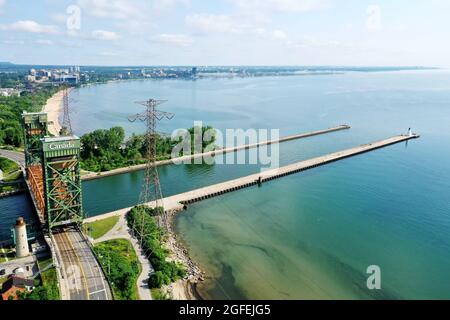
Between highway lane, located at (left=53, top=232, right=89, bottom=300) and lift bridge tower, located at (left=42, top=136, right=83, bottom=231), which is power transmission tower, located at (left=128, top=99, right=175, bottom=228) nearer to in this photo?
lift bridge tower, located at (left=42, top=136, right=83, bottom=231)

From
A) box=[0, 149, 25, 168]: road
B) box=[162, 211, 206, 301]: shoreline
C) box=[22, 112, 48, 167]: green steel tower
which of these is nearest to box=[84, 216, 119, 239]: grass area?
box=[162, 211, 206, 301]: shoreline

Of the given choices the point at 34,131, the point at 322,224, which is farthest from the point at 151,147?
the point at 322,224

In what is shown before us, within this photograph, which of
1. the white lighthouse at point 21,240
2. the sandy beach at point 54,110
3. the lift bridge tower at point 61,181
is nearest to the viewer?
the white lighthouse at point 21,240

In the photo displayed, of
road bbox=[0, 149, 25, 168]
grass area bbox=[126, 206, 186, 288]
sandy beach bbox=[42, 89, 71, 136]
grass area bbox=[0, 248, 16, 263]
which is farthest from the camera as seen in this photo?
sandy beach bbox=[42, 89, 71, 136]

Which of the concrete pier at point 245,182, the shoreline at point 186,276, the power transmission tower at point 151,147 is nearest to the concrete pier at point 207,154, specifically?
the power transmission tower at point 151,147

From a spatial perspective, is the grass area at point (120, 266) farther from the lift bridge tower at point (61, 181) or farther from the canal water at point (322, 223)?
the canal water at point (322, 223)

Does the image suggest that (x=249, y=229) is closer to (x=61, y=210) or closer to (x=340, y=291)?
(x=340, y=291)

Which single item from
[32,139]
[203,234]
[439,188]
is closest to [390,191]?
[439,188]
